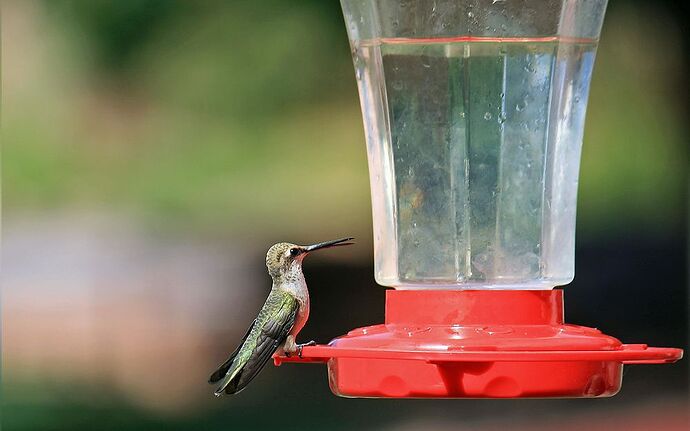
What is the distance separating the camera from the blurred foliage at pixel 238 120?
6.66m

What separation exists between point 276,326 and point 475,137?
70 centimetres

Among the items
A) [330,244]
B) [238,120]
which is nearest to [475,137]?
[330,244]

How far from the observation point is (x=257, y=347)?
315cm

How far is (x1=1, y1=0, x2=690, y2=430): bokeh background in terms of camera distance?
675 centimetres

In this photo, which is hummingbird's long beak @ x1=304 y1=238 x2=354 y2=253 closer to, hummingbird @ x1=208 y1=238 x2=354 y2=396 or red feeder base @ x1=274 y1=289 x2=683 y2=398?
hummingbird @ x1=208 y1=238 x2=354 y2=396

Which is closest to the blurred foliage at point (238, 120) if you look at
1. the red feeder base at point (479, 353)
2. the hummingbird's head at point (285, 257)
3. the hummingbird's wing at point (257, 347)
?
the hummingbird's head at point (285, 257)

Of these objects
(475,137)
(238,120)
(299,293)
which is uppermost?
(238,120)

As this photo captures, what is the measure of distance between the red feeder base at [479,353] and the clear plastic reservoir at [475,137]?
212mm

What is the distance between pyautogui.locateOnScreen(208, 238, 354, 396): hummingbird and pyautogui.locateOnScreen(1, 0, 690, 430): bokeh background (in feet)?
10.7

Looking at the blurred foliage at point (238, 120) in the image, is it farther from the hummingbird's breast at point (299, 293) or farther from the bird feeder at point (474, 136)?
the bird feeder at point (474, 136)

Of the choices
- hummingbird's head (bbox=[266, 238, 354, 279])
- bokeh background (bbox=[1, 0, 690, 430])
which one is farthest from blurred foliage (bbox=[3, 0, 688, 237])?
hummingbird's head (bbox=[266, 238, 354, 279])

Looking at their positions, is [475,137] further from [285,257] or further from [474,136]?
[285,257]

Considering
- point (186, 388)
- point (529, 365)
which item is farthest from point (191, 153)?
point (529, 365)

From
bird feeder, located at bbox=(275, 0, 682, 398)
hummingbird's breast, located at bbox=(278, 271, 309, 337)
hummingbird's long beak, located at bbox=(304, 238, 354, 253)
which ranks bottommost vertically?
hummingbird's breast, located at bbox=(278, 271, 309, 337)
